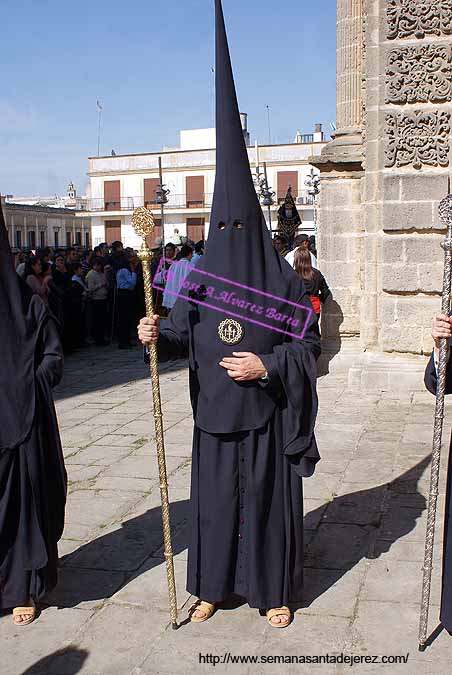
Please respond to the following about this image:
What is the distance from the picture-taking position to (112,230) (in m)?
59.2

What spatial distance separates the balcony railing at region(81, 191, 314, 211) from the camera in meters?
54.1

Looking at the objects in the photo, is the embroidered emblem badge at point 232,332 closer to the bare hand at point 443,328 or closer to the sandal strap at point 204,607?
the bare hand at point 443,328

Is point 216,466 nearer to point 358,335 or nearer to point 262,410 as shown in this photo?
point 262,410

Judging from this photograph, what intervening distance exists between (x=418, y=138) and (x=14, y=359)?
5969mm

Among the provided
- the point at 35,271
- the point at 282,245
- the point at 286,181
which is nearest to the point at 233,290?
the point at 35,271

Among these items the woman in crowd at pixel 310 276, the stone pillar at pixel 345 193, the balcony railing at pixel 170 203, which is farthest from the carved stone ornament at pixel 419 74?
the balcony railing at pixel 170 203

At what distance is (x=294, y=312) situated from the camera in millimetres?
4031

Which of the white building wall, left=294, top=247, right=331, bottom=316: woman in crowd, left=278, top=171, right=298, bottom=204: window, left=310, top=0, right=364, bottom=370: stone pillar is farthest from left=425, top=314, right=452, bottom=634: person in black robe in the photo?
left=278, top=171, right=298, bottom=204: window

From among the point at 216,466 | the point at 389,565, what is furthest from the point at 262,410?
the point at 389,565

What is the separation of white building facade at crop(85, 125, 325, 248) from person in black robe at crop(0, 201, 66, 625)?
4995cm

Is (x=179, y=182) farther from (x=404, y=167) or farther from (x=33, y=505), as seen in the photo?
(x=33, y=505)

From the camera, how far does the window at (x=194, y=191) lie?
5694 centimetres

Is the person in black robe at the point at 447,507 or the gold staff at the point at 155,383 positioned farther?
the gold staff at the point at 155,383

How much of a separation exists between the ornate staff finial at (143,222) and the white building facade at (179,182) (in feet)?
164
